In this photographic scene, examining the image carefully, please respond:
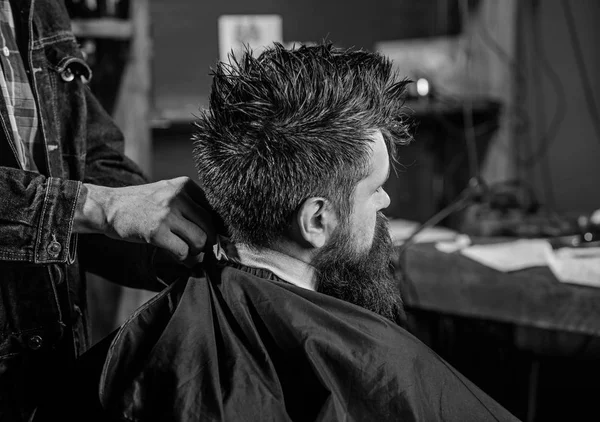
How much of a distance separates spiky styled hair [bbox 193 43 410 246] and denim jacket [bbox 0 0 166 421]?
322mm

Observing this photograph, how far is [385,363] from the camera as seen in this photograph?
127 cm

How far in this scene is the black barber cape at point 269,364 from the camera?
120 centimetres

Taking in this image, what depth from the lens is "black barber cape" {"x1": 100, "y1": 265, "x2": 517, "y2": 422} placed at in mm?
1195

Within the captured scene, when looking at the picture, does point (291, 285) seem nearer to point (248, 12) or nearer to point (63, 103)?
point (63, 103)

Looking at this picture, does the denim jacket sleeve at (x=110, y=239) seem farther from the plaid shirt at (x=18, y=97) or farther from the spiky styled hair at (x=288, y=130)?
the spiky styled hair at (x=288, y=130)

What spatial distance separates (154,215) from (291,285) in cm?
31

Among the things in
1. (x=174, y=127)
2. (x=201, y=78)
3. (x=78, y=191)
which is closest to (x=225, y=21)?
(x=201, y=78)

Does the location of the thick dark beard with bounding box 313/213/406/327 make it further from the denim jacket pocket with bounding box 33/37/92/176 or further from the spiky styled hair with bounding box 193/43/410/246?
the denim jacket pocket with bounding box 33/37/92/176

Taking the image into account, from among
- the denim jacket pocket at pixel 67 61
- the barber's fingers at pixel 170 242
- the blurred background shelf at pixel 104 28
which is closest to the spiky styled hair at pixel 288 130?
the barber's fingers at pixel 170 242

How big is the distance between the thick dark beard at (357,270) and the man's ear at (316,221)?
2cm

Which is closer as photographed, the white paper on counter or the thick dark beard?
the thick dark beard

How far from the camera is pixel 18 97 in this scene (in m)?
1.53

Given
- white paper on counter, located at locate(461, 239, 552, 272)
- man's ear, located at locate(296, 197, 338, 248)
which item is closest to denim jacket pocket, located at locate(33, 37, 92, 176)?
man's ear, located at locate(296, 197, 338, 248)

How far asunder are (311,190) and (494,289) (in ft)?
3.98
